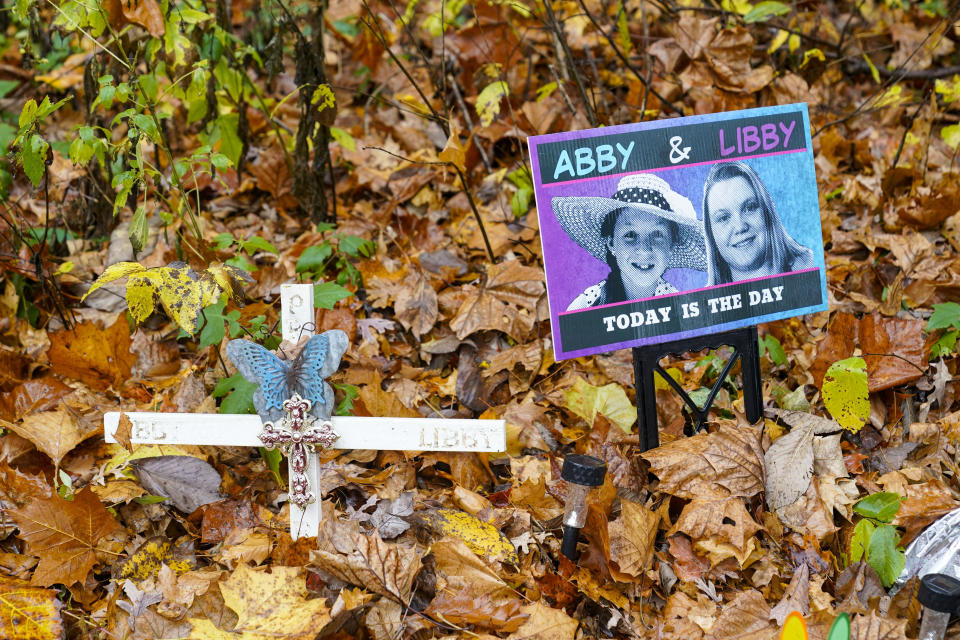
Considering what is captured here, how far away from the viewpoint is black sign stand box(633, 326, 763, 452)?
2.35 metres

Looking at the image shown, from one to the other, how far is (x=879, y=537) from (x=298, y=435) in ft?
5.38

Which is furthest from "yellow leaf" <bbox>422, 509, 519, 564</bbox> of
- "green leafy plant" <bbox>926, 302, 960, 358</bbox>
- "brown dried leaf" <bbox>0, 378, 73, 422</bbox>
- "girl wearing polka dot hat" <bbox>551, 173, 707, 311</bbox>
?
"green leafy plant" <bbox>926, 302, 960, 358</bbox>

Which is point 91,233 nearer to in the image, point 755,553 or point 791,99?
point 755,553

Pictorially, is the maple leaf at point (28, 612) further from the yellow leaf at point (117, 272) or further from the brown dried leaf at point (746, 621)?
the brown dried leaf at point (746, 621)

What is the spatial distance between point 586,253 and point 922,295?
5.87ft

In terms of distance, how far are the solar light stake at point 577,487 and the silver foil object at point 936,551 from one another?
888 mm

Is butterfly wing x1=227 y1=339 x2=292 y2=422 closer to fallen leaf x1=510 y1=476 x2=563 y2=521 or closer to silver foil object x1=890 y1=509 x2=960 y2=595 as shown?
fallen leaf x1=510 y1=476 x2=563 y2=521

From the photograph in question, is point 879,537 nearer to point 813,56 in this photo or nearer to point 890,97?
point 890,97

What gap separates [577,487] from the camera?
2.13 metres

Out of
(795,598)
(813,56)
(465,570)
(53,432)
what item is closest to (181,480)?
(53,432)

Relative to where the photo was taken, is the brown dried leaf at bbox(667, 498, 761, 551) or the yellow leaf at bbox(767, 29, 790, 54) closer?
the brown dried leaf at bbox(667, 498, 761, 551)

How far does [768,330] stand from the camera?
3.16 m

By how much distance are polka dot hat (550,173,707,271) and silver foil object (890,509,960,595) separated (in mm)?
992

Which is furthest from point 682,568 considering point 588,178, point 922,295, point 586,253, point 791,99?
point 791,99
